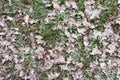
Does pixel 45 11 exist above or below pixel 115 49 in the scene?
above

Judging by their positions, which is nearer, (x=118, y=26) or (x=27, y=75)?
(x=27, y=75)

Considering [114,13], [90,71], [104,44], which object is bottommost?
[90,71]

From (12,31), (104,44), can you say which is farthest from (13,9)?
(104,44)

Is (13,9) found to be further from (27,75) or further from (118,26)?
(118,26)

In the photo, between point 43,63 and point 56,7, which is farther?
point 56,7

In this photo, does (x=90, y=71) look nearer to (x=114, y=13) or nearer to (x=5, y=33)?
(x=114, y=13)

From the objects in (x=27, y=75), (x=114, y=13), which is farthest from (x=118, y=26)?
(x=27, y=75)
